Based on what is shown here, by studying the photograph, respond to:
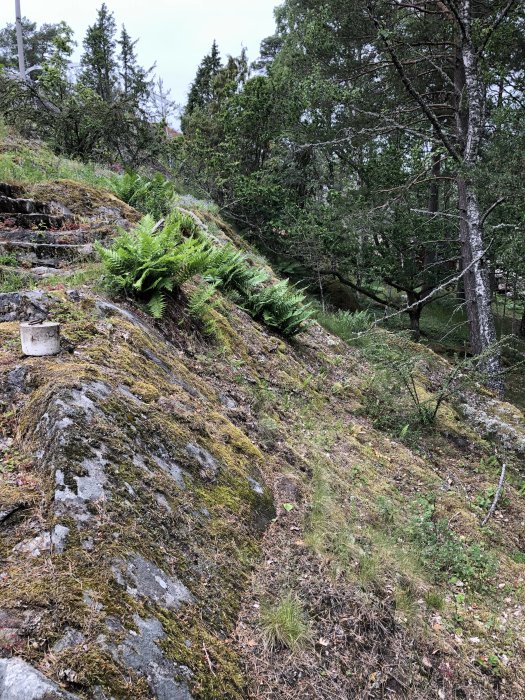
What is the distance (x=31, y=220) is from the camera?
5809 millimetres

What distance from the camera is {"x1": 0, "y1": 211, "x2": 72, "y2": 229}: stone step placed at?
5.73 m

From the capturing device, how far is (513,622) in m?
3.68

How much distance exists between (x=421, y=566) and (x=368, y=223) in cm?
953

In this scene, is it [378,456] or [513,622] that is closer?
[513,622]

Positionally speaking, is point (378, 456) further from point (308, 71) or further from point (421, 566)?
point (308, 71)

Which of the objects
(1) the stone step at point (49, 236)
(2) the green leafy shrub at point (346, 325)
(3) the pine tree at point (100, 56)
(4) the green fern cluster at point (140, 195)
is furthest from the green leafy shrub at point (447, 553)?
(3) the pine tree at point (100, 56)

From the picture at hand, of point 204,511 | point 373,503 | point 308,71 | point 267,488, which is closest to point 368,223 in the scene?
point 308,71

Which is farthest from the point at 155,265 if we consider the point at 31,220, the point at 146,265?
the point at 31,220

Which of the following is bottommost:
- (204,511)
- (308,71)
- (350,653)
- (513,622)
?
(513,622)

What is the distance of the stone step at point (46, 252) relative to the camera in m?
5.17

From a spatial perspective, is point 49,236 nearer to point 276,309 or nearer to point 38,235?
point 38,235

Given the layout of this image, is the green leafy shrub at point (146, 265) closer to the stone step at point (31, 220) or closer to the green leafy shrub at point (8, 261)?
the green leafy shrub at point (8, 261)

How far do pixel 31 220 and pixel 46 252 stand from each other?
0.81 metres

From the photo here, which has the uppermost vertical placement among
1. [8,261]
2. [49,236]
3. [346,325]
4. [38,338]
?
[49,236]
